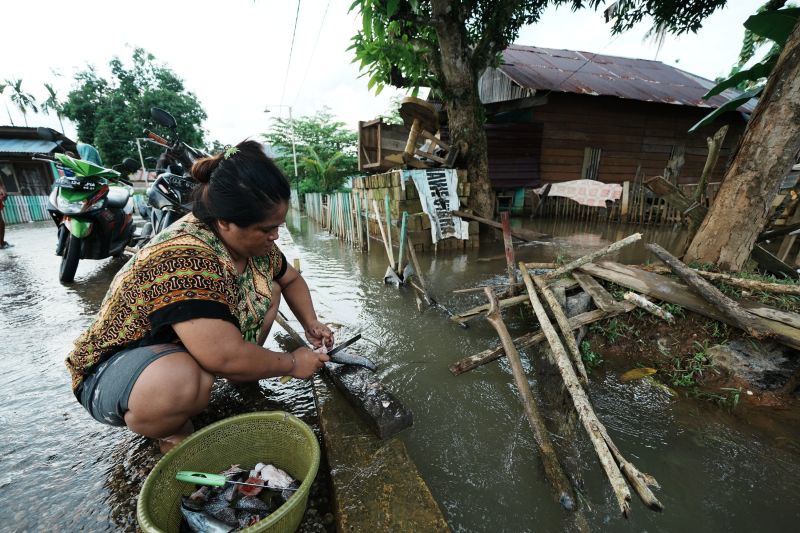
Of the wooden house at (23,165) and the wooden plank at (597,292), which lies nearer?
the wooden plank at (597,292)

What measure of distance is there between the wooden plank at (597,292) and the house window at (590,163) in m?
10.2

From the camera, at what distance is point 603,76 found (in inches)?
450

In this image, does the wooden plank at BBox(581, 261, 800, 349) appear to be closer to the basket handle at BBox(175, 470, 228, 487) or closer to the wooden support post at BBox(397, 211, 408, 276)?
the wooden support post at BBox(397, 211, 408, 276)

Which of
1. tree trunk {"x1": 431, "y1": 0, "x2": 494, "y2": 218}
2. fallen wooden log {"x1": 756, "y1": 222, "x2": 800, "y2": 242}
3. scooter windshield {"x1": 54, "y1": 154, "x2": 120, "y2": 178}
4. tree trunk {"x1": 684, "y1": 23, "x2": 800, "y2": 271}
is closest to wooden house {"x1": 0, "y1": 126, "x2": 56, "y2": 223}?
scooter windshield {"x1": 54, "y1": 154, "x2": 120, "y2": 178}

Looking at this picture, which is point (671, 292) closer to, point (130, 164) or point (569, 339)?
point (569, 339)

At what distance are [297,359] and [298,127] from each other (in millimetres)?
25963

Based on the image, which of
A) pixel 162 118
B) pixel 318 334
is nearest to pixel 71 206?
pixel 162 118

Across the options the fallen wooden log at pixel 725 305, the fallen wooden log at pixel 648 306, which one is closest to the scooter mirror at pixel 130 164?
the fallen wooden log at pixel 648 306

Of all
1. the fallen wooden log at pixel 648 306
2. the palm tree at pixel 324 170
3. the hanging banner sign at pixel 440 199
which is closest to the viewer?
the fallen wooden log at pixel 648 306

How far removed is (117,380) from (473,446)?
1.79 m

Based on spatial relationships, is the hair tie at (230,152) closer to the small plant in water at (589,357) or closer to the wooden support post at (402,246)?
the small plant in water at (589,357)

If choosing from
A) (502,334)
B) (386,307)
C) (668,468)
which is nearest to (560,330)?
(502,334)

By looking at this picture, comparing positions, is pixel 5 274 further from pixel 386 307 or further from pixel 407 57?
pixel 407 57

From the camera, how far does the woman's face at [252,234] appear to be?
4.90 ft
